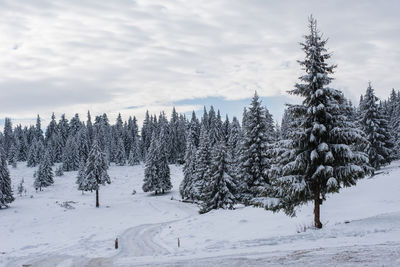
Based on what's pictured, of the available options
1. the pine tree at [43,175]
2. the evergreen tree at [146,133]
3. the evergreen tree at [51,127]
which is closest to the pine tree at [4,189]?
the pine tree at [43,175]

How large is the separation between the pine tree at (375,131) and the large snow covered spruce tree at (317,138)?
28975mm

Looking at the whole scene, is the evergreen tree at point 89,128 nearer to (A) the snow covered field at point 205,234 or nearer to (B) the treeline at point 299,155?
(B) the treeline at point 299,155

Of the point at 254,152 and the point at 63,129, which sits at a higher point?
the point at 63,129

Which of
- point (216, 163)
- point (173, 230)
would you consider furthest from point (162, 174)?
point (173, 230)

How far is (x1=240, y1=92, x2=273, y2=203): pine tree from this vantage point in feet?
97.5

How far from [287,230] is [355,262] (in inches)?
381

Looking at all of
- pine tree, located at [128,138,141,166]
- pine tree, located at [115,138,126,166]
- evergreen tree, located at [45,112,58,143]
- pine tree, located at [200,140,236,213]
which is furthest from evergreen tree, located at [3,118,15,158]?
pine tree, located at [200,140,236,213]

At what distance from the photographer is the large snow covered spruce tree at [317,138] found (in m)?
15.2

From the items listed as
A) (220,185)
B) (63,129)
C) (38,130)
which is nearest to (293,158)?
(220,185)

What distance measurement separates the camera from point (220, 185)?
3416 centimetres

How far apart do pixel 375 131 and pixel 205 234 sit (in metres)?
31.7

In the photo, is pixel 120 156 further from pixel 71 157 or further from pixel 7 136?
pixel 7 136

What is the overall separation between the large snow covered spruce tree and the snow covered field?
249 centimetres

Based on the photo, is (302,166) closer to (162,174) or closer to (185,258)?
(185,258)
